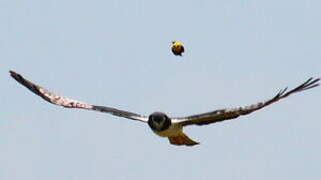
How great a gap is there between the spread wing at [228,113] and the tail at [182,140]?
0.80m

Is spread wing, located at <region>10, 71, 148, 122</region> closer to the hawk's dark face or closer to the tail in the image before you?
the tail

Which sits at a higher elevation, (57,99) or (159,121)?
(57,99)

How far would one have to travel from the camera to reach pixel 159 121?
4697cm

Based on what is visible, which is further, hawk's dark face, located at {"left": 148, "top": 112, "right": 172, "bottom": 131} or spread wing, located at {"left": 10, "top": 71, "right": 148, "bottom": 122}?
spread wing, located at {"left": 10, "top": 71, "right": 148, "bottom": 122}

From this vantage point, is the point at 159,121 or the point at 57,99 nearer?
the point at 159,121

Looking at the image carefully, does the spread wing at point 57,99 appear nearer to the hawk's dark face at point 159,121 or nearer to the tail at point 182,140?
the tail at point 182,140

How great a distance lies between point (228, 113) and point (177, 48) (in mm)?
3072

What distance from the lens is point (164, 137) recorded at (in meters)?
48.0

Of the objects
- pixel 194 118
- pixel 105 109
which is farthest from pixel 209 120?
pixel 105 109

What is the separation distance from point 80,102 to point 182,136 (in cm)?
436

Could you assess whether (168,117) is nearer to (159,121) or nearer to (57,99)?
(159,121)

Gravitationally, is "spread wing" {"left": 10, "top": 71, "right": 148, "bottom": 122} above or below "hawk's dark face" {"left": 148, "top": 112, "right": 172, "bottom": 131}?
above

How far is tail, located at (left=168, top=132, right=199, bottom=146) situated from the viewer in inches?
1895

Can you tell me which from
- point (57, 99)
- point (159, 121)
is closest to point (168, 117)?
point (159, 121)
